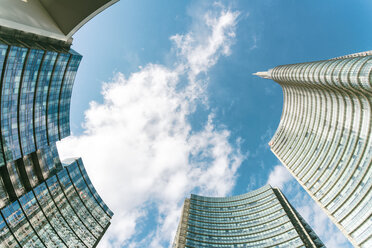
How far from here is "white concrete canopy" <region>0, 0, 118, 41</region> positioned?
3022 cm

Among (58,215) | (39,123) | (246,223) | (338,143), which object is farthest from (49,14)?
(246,223)

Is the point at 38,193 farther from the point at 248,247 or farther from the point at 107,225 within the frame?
the point at 248,247

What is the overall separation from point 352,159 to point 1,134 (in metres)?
94.8

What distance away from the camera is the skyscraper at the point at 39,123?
34.5 metres

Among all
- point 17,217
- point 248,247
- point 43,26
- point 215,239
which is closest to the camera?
point 43,26

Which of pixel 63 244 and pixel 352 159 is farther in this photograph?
pixel 63 244

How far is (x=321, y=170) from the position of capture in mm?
66562

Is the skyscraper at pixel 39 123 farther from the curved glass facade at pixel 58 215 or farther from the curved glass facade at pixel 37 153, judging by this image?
the curved glass facade at pixel 58 215

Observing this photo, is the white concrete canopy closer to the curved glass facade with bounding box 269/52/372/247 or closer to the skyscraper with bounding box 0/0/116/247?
the skyscraper with bounding box 0/0/116/247

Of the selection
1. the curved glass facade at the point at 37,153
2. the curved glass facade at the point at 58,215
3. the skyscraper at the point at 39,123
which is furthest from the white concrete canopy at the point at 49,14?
the curved glass facade at the point at 58,215

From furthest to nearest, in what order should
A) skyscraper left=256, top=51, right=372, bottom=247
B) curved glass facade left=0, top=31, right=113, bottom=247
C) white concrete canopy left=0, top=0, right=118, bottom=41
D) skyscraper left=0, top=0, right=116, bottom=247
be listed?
skyscraper left=256, top=51, right=372, bottom=247 → curved glass facade left=0, top=31, right=113, bottom=247 → skyscraper left=0, top=0, right=116, bottom=247 → white concrete canopy left=0, top=0, right=118, bottom=41

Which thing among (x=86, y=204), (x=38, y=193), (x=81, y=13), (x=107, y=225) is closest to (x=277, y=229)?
(x=107, y=225)

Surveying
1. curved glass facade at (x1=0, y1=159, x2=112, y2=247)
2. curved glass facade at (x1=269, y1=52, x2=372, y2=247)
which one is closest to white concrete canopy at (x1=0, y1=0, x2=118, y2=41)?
curved glass facade at (x1=0, y1=159, x2=112, y2=247)

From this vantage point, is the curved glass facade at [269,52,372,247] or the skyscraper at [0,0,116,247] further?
the curved glass facade at [269,52,372,247]
